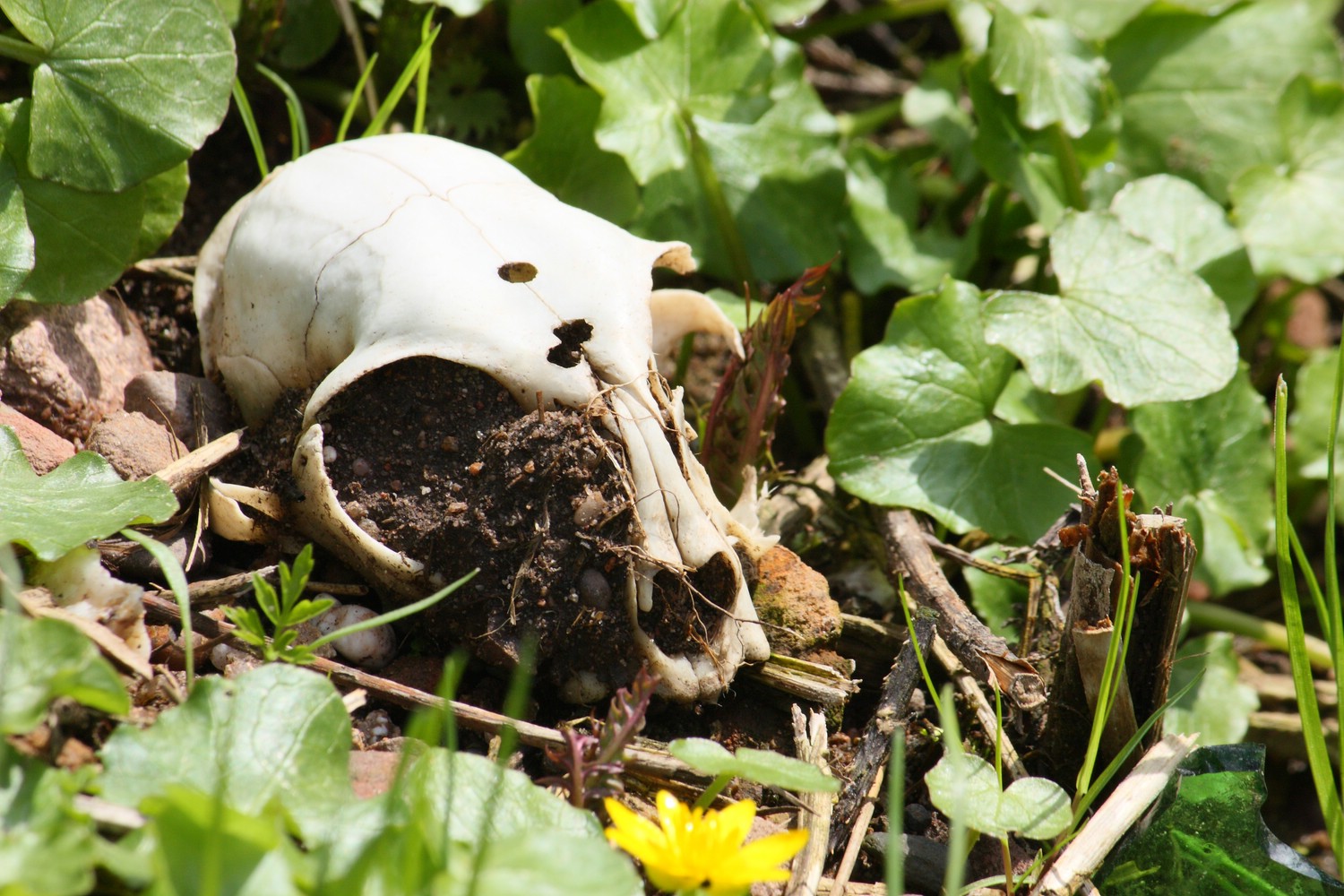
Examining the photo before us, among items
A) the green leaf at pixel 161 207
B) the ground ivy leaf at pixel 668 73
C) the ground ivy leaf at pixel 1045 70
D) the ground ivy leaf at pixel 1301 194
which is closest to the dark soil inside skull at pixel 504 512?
the green leaf at pixel 161 207

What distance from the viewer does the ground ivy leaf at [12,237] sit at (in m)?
1.90

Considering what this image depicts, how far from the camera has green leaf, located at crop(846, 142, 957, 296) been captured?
2855 millimetres

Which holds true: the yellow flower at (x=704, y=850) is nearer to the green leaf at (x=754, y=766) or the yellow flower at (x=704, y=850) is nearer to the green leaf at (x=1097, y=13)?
the green leaf at (x=754, y=766)

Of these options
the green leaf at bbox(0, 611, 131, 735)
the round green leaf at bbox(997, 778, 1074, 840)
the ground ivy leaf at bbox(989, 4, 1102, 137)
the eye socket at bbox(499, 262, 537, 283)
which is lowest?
the round green leaf at bbox(997, 778, 1074, 840)

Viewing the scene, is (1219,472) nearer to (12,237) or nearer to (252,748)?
(252,748)

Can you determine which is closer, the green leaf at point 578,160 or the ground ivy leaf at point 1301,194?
the green leaf at point 578,160

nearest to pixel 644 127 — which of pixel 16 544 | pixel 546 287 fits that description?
pixel 546 287

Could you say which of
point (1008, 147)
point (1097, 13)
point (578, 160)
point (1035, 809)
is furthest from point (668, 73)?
point (1035, 809)

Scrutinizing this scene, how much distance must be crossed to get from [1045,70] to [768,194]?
29.4 inches

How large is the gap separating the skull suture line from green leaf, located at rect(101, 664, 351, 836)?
1.17 feet

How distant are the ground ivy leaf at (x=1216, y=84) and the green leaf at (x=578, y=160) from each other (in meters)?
1.53

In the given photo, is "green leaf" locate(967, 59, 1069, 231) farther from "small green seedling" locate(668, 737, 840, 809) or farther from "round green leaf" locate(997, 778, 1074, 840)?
"small green seedling" locate(668, 737, 840, 809)

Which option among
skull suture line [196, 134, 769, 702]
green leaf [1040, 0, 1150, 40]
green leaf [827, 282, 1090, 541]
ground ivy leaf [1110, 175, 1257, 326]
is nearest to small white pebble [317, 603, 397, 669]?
skull suture line [196, 134, 769, 702]

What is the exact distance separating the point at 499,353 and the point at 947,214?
6.50ft
